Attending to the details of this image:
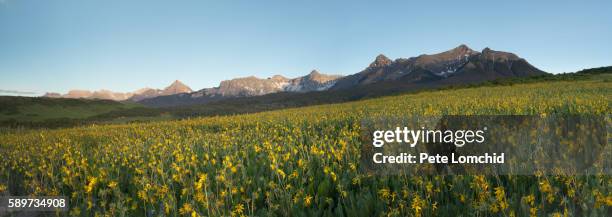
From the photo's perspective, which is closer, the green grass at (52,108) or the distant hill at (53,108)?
the distant hill at (53,108)

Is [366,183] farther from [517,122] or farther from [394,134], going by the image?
[517,122]

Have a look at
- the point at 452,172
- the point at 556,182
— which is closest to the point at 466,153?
the point at 452,172

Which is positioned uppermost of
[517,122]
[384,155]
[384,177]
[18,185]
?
[517,122]

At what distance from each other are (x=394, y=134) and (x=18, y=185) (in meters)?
7.75

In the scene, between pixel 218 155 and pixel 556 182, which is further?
pixel 218 155

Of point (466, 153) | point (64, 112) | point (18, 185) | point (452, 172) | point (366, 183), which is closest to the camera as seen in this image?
point (466, 153)

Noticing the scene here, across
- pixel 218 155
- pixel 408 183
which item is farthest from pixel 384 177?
pixel 218 155

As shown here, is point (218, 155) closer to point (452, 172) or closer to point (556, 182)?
point (452, 172)

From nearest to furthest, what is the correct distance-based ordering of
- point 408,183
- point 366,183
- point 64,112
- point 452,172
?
point 452,172, point 408,183, point 366,183, point 64,112

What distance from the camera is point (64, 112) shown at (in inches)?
A: 2640

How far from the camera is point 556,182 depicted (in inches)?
154

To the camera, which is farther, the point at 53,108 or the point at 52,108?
the point at 53,108

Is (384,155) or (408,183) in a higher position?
(384,155)

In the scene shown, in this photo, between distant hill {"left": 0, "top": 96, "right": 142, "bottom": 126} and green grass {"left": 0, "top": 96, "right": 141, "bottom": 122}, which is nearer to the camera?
distant hill {"left": 0, "top": 96, "right": 142, "bottom": 126}
